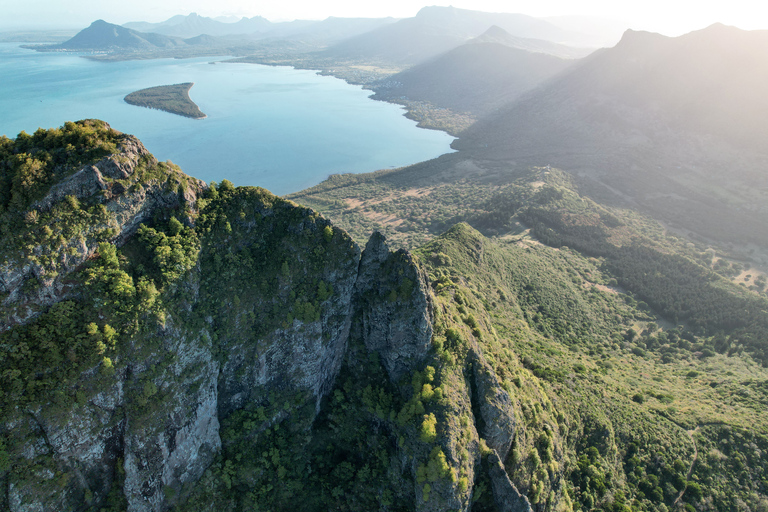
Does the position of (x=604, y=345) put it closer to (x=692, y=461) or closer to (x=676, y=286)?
(x=692, y=461)

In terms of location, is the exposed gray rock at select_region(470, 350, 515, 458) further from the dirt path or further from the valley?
the dirt path

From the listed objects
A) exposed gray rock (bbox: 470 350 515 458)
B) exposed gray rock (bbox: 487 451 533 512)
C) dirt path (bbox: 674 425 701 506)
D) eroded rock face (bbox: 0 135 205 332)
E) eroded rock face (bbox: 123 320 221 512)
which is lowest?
dirt path (bbox: 674 425 701 506)

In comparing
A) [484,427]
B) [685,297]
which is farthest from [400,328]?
[685,297]

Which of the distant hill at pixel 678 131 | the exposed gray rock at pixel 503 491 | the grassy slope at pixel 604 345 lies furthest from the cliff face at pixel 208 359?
the distant hill at pixel 678 131

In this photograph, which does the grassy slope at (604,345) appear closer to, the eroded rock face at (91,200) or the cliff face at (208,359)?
the cliff face at (208,359)

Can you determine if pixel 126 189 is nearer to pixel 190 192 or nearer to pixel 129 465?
pixel 190 192

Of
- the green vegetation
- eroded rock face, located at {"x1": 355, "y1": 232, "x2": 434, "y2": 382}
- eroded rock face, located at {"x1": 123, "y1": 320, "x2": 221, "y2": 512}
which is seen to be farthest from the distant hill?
eroded rock face, located at {"x1": 123, "y1": 320, "x2": 221, "y2": 512}

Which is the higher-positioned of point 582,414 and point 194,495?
point 194,495
